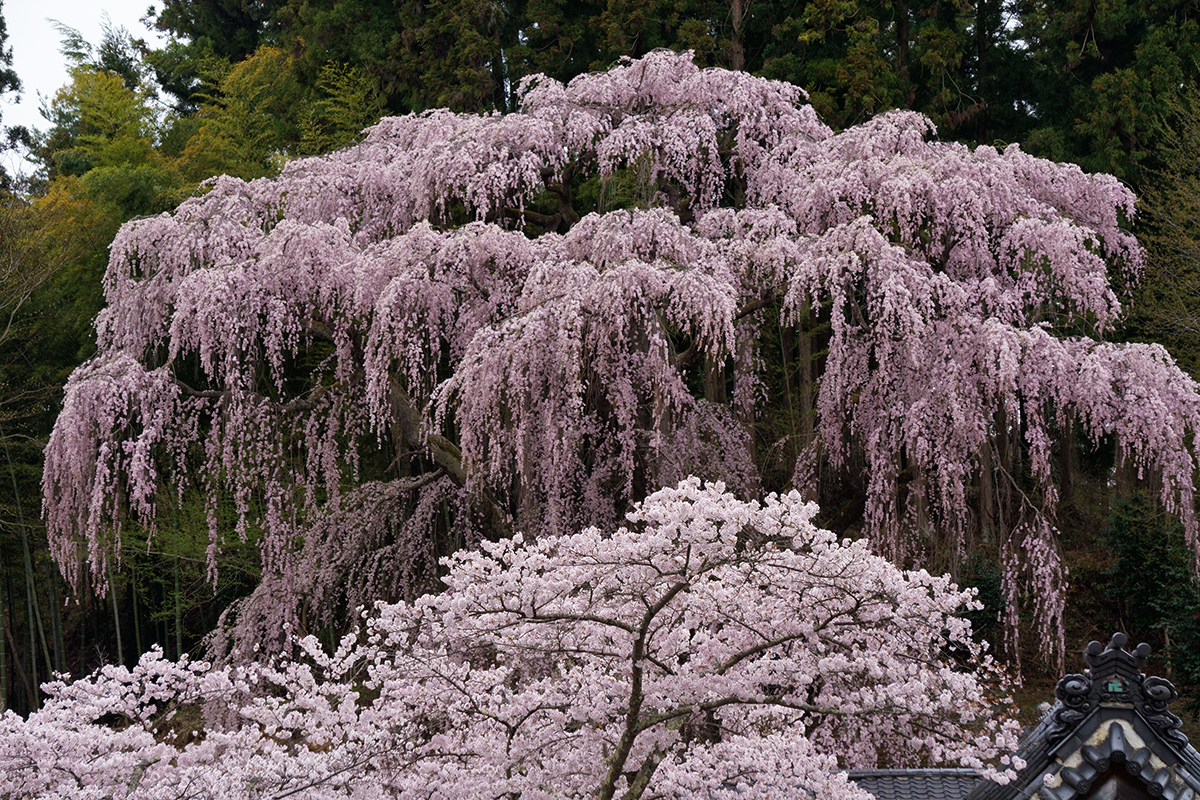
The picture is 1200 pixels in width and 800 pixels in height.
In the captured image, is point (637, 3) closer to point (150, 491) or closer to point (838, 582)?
point (150, 491)

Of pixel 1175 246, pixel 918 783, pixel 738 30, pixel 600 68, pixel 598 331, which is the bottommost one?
pixel 918 783

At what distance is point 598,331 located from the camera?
559cm

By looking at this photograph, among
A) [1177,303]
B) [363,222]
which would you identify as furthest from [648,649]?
[1177,303]

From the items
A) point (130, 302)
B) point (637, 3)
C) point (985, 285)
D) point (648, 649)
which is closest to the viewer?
point (648, 649)

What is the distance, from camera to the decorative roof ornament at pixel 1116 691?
9.70 ft

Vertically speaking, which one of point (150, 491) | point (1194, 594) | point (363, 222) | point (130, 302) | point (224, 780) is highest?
point (363, 222)

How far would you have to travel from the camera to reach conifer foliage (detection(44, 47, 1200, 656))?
18.7 ft

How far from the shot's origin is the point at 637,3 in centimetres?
1077

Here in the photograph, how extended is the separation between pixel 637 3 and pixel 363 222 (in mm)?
Answer: 4646

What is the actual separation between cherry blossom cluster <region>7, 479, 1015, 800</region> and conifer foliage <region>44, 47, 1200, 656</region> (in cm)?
196

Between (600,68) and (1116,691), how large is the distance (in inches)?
357

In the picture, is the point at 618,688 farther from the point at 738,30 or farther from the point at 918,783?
the point at 738,30

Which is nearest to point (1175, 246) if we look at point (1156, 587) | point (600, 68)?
point (1156, 587)

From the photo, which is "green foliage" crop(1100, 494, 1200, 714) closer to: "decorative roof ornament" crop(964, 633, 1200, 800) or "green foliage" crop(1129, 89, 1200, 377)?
"green foliage" crop(1129, 89, 1200, 377)
